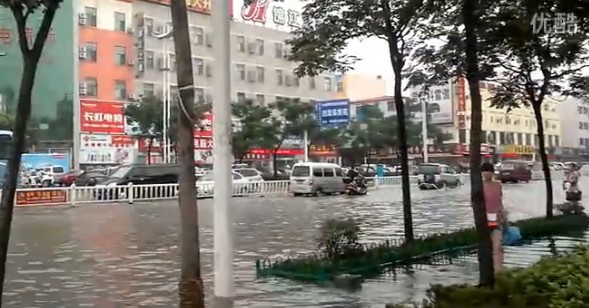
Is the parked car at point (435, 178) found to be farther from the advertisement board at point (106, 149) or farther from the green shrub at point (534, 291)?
the green shrub at point (534, 291)

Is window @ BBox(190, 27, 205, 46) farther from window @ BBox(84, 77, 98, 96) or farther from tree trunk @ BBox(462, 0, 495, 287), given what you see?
tree trunk @ BBox(462, 0, 495, 287)

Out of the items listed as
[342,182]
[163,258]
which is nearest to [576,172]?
[163,258]

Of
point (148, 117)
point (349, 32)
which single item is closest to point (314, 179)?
point (148, 117)

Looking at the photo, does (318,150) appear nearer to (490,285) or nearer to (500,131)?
(500,131)

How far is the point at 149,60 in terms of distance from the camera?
52781 millimetres

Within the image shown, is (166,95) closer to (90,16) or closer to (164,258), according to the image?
(90,16)

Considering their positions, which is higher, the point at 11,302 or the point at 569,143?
the point at 569,143

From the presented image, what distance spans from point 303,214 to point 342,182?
16.1m

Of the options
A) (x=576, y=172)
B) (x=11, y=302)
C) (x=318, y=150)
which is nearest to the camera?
(x=11, y=302)

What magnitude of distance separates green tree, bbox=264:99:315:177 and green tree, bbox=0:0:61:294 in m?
41.1

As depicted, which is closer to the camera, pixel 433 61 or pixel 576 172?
pixel 433 61

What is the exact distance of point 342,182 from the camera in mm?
39219

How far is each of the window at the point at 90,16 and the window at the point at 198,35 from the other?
6.70 meters

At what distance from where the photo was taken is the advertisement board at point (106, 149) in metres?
49.1
